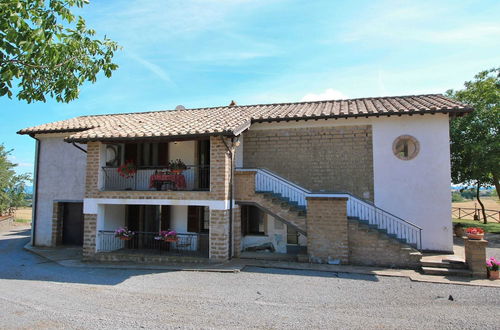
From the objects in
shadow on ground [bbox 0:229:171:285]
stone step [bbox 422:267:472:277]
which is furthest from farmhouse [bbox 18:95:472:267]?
shadow on ground [bbox 0:229:171:285]

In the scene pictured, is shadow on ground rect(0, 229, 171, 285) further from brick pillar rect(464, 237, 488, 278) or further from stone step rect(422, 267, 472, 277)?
brick pillar rect(464, 237, 488, 278)

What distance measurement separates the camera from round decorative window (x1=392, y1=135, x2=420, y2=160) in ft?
35.2

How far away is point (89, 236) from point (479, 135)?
1823 centimetres

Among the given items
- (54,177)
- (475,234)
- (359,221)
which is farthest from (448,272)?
(54,177)

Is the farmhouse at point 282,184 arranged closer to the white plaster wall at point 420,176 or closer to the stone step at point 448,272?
the white plaster wall at point 420,176

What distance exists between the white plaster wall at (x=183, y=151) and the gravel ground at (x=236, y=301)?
4.71 metres

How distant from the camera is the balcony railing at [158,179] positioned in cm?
1089

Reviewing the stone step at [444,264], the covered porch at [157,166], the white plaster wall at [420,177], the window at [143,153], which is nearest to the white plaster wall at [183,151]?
the covered porch at [157,166]

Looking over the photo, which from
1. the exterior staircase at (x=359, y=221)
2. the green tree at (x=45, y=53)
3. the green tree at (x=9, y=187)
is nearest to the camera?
the green tree at (x=45, y=53)

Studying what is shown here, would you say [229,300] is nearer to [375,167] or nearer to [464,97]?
[375,167]

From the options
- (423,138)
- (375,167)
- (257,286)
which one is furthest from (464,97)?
(257,286)

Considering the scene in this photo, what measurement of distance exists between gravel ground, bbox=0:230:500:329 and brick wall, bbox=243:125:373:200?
3789mm

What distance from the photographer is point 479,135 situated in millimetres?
15602

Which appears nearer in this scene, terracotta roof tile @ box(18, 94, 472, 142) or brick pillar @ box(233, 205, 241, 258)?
terracotta roof tile @ box(18, 94, 472, 142)
